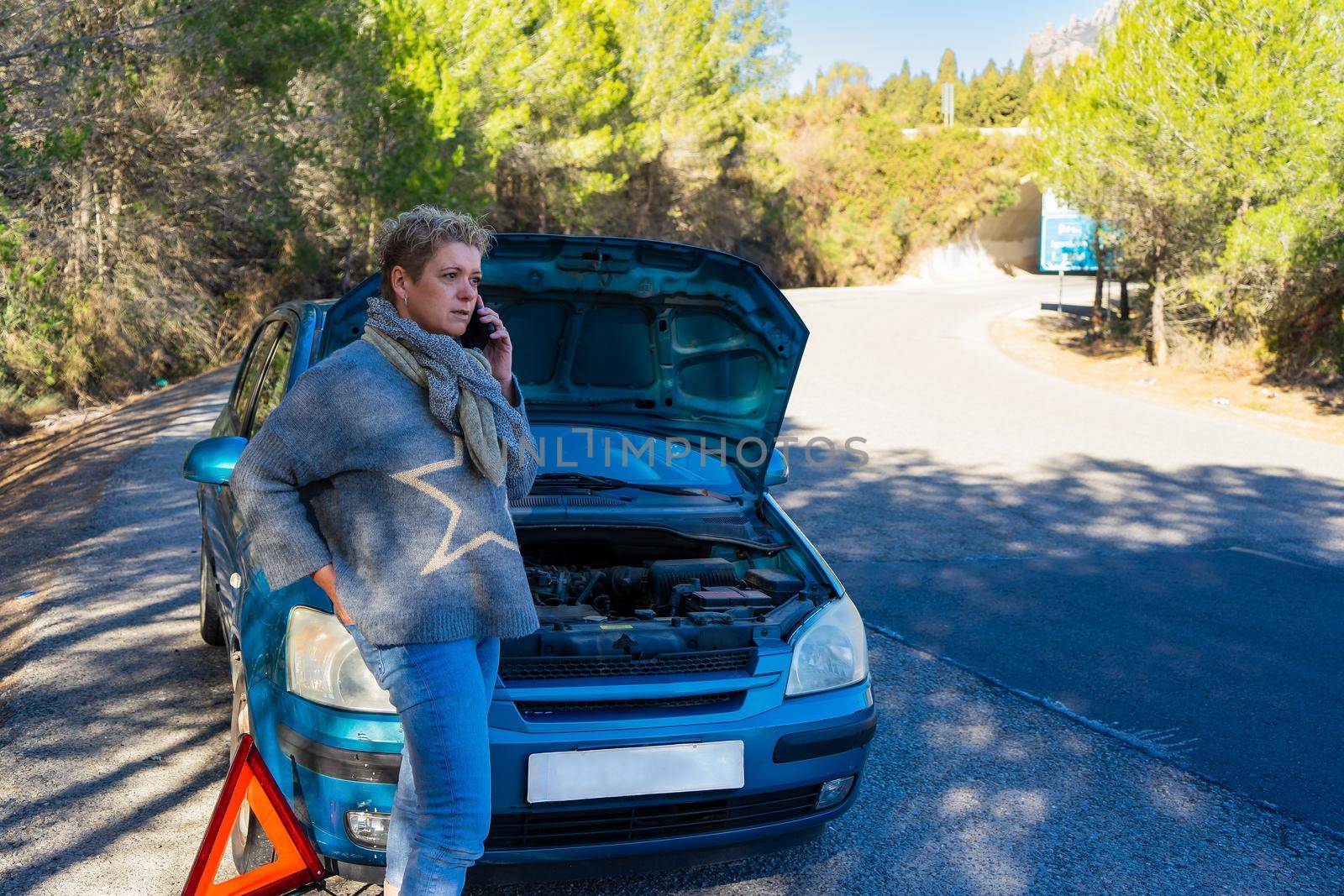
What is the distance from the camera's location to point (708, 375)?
4.55m

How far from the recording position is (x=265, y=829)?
2.68 m

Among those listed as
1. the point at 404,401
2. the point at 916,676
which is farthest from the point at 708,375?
the point at 404,401

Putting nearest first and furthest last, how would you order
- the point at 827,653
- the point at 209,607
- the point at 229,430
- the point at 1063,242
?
the point at 827,653, the point at 209,607, the point at 229,430, the point at 1063,242

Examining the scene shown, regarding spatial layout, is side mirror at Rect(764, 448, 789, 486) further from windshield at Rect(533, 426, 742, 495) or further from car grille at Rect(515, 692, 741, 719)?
car grille at Rect(515, 692, 741, 719)

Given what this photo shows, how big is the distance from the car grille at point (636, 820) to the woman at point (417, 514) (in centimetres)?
48

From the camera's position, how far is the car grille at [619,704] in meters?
2.79

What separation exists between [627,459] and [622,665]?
4.64ft

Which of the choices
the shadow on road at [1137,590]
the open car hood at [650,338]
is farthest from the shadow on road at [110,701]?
the shadow on road at [1137,590]

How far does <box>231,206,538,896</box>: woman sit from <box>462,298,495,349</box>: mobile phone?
15cm

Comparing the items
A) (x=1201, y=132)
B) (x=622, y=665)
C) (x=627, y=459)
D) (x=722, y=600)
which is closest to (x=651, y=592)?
(x=722, y=600)

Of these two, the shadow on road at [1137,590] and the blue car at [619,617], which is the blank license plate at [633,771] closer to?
the blue car at [619,617]

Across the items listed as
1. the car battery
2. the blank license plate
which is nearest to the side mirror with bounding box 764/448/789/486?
the car battery

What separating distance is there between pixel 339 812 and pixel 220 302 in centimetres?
1963

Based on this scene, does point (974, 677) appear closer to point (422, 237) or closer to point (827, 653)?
point (827, 653)
